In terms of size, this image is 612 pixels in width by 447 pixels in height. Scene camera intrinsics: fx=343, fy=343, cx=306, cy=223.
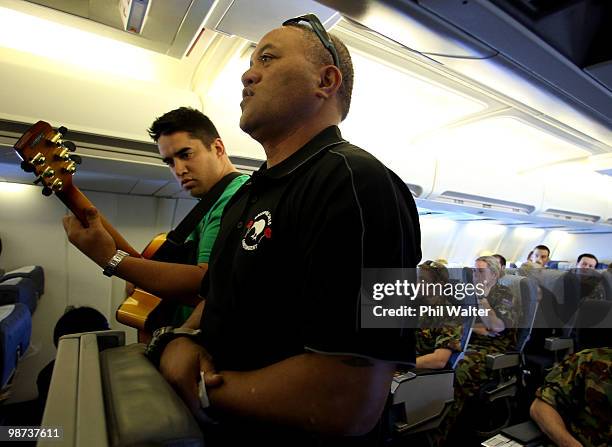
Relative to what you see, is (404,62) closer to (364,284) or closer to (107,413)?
(364,284)

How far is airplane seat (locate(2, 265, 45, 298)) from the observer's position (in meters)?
3.43

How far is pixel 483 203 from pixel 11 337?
5.81 meters

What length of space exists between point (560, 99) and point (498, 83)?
0.30 m

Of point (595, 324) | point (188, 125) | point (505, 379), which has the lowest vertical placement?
point (505, 379)

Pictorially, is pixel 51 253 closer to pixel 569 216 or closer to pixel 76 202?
pixel 76 202

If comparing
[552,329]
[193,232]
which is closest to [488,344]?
[552,329]

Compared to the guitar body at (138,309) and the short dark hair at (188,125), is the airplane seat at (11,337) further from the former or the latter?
the short dark hair at (188,125)

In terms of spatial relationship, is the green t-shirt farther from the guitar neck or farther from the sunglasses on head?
the sunglasses on head

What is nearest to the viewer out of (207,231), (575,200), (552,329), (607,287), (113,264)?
(113,264)

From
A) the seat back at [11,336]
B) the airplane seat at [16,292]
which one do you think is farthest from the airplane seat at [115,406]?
the airplane seat at [16,292]

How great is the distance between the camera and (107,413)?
62cm

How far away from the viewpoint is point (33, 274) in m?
3.51

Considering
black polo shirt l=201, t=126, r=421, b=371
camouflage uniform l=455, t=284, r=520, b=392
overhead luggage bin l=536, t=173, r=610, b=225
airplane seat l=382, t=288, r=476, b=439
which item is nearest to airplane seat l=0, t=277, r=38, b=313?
black polo shirt l=201, t=126, r=421, b=371

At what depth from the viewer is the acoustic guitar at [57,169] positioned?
157cm
